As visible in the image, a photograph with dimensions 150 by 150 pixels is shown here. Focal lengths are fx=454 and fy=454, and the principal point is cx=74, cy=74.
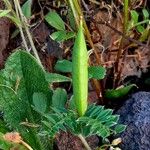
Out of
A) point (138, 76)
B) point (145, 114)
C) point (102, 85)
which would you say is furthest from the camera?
point (138, 76)

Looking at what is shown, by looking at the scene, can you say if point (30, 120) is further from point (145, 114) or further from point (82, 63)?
point (82, 63)

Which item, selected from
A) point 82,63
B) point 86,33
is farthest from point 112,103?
point 82,63

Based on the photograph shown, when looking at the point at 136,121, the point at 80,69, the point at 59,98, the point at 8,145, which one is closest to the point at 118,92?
the point at 136,121

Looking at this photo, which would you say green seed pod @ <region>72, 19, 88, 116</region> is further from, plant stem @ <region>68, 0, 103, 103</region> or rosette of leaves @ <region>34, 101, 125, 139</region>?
plant stem @ <region>68, 0, 103, 103</region>

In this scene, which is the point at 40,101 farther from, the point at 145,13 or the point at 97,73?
the point at 145,13

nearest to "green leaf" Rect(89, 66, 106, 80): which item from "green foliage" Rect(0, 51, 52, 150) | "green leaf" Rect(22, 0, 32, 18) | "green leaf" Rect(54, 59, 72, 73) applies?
"green leaf" Rect(54, 59, 72, 73)

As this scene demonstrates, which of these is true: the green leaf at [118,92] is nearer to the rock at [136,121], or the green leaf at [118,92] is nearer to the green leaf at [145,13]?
the rock at [136,121]
